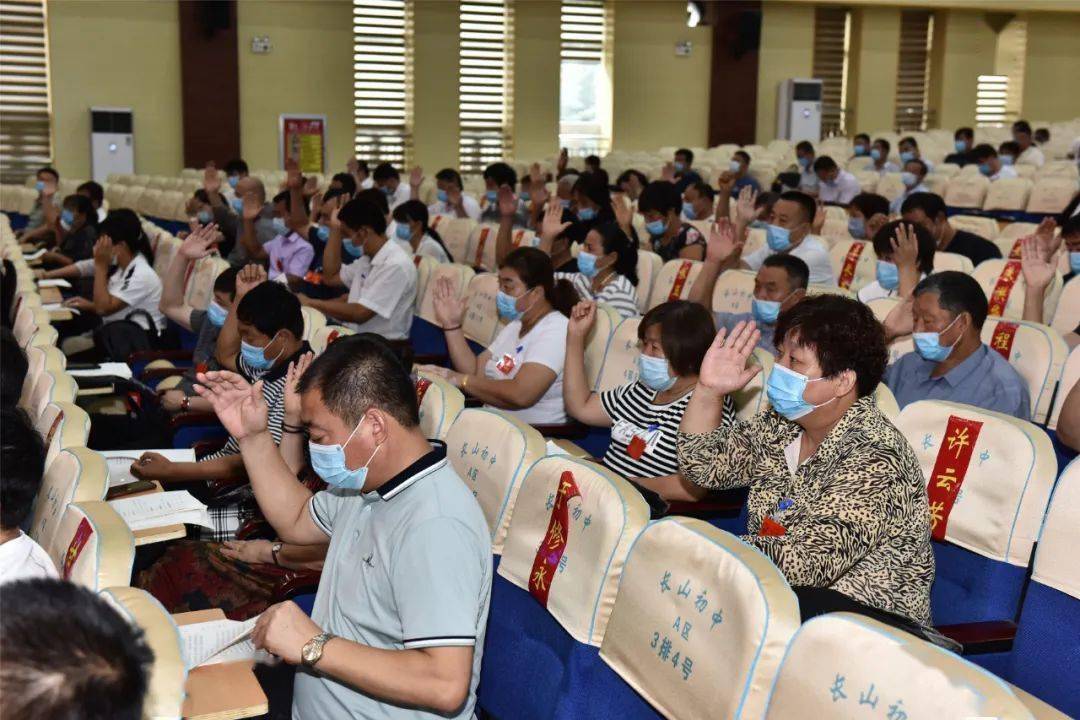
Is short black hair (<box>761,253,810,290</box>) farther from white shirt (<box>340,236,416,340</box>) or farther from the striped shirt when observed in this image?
white shirt (<box>340,236,416,340</box>)

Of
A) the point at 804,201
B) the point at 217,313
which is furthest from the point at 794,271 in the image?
the point at 217,313

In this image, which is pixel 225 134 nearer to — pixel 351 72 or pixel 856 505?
pixel 351 72

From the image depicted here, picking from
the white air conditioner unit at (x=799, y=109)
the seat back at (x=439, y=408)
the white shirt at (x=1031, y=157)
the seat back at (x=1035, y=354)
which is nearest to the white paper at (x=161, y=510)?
the seat back at (x=439, y=408)

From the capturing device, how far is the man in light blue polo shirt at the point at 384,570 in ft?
→ 6.02

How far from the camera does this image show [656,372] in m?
3.27

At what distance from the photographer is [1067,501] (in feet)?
7.20

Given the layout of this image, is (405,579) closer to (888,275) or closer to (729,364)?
(729,364)

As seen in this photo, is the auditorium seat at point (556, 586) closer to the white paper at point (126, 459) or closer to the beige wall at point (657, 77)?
the white paper at point (126, 459)

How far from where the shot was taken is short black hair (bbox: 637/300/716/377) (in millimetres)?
3236

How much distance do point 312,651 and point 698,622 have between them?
0.63 meters

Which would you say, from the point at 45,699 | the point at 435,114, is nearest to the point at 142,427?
the point at 45,699

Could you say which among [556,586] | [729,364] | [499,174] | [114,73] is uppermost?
[114,73]

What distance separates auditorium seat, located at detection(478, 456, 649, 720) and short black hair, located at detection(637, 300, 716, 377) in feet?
3.13

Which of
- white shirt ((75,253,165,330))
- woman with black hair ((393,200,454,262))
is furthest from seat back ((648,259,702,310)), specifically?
white shirt ((75,253,165,330))
